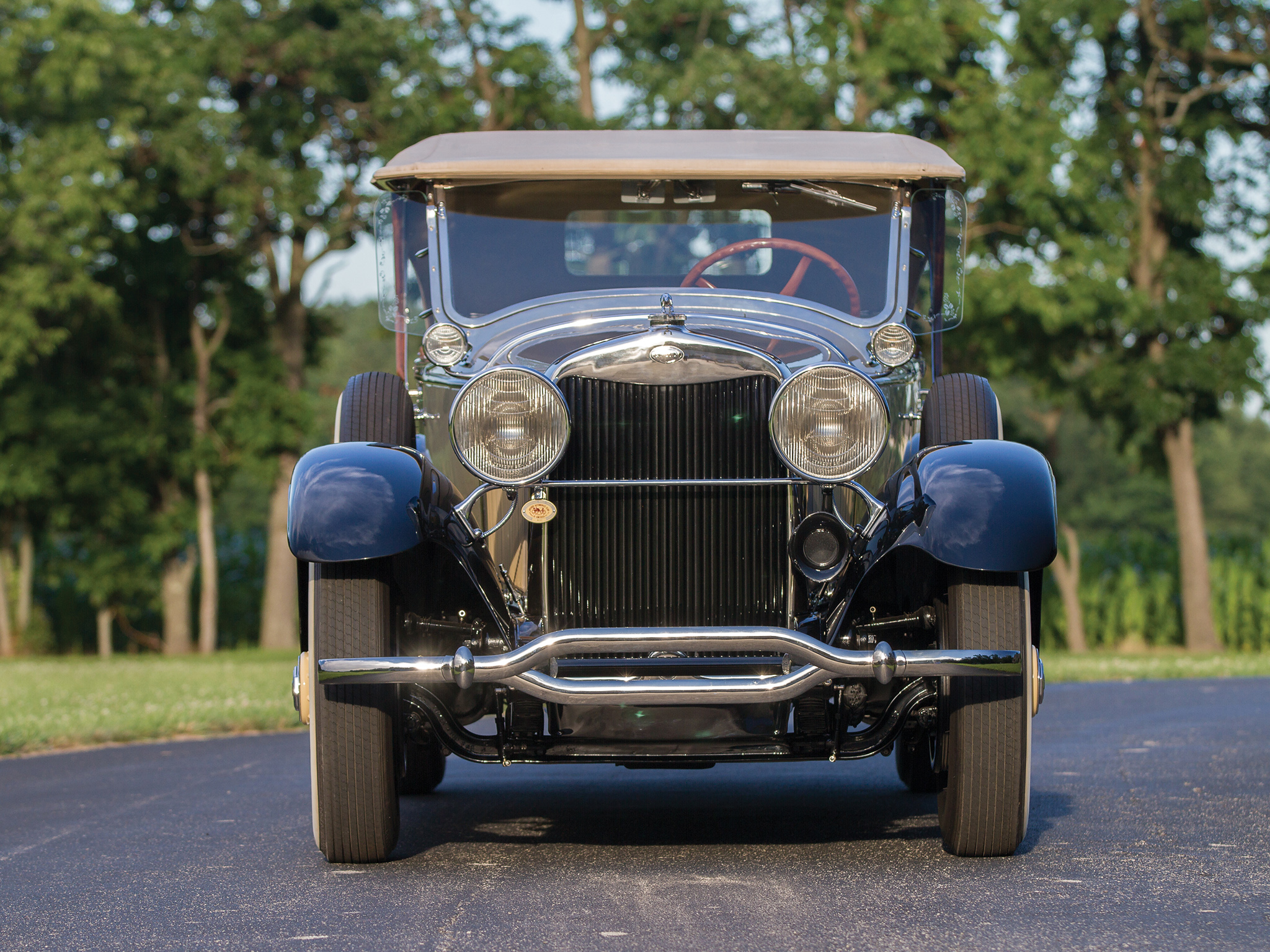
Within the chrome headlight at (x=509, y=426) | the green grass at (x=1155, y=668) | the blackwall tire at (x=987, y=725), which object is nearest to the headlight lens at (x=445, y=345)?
the chrome headlight at (x=509, y=426)

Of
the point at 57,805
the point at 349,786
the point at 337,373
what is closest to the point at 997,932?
the point at 349,786

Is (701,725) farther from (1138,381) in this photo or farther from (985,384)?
(1138,381)

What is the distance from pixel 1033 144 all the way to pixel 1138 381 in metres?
3.51

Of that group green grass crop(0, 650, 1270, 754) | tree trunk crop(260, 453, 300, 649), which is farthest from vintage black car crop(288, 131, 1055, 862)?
tree trunk crop(260, 453, 300, 649)

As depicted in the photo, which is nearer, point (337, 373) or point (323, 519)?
point (323, 519)

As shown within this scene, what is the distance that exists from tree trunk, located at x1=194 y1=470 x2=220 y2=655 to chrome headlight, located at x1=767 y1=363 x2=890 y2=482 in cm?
1916

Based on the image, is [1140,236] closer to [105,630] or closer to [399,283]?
[105,630]

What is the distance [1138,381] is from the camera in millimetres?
20328

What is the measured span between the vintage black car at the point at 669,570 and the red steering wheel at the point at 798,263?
484 millimetres

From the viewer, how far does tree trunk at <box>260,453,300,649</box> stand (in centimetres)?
2252

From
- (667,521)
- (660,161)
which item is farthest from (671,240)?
(667,521)

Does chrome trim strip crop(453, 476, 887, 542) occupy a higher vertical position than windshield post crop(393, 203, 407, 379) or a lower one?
lower

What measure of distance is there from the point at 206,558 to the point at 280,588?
3.86 feet

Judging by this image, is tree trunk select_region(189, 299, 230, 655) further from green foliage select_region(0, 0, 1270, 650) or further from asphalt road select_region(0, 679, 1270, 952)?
asphalt road select_region(0, 679, 1270, 952)
